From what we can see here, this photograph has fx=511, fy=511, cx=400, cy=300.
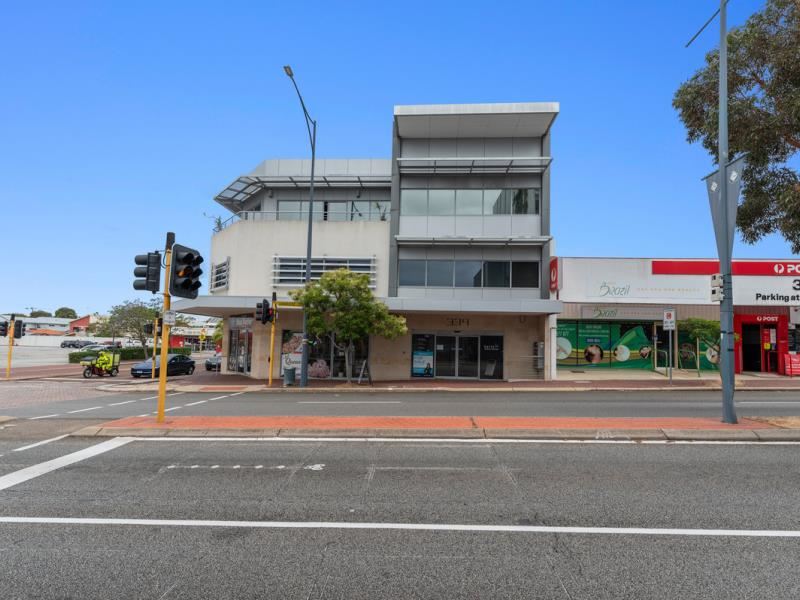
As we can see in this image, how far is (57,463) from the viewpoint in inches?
294

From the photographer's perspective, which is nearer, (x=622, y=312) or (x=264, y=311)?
(x=264, y=311)

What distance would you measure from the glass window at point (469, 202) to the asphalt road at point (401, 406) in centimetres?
1165

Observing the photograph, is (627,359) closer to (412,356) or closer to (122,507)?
(412,356)

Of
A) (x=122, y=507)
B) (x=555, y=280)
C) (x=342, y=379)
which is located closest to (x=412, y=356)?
(x=342, y=379)

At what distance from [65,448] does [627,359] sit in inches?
1030

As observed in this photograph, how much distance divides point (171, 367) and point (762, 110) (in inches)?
1261

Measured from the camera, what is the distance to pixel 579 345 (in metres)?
28.0

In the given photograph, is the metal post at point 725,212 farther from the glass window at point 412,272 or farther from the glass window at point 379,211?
the glass window at point 379,211

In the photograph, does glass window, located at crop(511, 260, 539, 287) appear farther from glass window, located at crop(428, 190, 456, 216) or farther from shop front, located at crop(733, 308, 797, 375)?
shop front, located at crop(733, 308, 797, 375)

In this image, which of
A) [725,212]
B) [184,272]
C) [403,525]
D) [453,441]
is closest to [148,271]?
[184,272]

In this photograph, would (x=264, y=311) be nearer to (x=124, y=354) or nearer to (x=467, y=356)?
(x=467, y=356)

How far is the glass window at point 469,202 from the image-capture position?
26.4 metres

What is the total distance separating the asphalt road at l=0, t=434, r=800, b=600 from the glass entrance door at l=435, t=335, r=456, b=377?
18279 mm

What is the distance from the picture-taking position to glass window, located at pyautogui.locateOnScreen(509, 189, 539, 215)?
26.2 m
